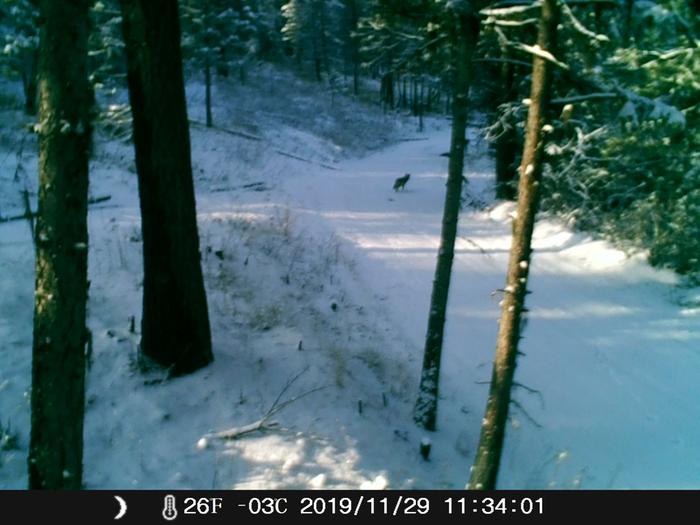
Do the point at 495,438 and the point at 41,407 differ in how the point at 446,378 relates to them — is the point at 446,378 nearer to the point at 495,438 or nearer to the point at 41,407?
the point at 495,438

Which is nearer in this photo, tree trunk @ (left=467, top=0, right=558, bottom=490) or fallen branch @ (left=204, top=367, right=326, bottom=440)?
tree trunk @ (left=467, top=0, right=558, bottom=490)

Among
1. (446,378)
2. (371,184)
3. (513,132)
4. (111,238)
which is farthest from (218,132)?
(446,378)

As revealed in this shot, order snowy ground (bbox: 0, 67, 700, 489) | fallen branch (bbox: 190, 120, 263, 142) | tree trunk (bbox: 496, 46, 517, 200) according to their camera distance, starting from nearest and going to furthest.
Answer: snowy ground (bbox: 0, 67, 700, 489) → tree trunk (bbox: 496, 46, 517, 200) → fallen branch (bbox: 190, 120, 263, 142)

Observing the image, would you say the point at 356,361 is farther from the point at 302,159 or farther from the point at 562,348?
the point at 302,159

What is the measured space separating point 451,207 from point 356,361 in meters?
2.90

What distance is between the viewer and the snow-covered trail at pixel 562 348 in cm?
637

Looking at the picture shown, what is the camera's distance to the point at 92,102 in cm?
324

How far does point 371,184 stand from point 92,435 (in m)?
18.8

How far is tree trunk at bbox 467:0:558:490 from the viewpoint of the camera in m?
3.74

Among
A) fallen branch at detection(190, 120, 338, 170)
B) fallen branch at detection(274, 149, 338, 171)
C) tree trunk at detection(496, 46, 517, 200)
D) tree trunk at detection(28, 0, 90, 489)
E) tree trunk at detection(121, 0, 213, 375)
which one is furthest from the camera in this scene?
fallen branch at detection(190, 120, 338, 170)
